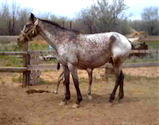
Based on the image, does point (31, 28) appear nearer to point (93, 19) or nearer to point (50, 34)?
point (50, 34)

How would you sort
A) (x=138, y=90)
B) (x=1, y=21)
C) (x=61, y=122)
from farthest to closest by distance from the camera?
(x=1, y=21)
(x=138, y=90)
(x=61, y=122)

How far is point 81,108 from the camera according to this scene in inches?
200

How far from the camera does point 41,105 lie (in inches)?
209

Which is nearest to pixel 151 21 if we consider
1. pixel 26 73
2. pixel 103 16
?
pixel 103 16

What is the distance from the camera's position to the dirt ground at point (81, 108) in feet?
13.7

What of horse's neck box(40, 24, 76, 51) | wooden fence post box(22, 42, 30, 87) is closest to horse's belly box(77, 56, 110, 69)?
horse's neck box(40, 24, 76, 51)

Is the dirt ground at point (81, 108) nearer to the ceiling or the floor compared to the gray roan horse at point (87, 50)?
nearer to the floor

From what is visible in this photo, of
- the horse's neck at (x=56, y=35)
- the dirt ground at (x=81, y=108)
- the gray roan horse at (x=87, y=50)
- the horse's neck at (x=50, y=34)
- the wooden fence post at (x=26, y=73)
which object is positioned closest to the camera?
the dirt ground at (x=81, y=108)

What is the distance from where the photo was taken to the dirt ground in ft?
13.7

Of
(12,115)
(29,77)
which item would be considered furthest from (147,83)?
(12,115)

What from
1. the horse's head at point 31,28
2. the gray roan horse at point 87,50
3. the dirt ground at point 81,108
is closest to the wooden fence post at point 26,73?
the dirt ground at point 81,108

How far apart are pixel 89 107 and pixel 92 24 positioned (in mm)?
11188

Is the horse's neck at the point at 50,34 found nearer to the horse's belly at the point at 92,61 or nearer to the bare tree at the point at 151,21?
the horse's belly at the point at 92,61

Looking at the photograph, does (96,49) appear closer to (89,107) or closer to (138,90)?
(89,107)
